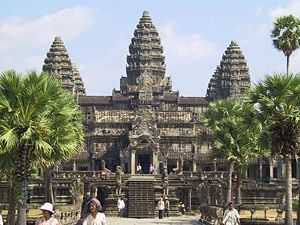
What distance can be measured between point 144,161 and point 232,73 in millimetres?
29816

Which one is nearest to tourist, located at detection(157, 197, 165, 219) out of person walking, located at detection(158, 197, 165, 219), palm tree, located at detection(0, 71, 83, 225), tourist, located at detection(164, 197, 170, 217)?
person walking, located at detection(158, 197, 165, 219)

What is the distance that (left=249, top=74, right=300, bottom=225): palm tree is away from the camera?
95.5ft

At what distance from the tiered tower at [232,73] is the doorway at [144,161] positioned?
86.7 feet

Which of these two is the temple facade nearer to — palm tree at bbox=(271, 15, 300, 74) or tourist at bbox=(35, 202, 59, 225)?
palm tree at bbox=(271, 15, 300, 74)

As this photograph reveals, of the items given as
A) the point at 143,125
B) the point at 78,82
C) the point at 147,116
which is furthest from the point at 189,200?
the point at 78,82

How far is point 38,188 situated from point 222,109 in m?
16.0

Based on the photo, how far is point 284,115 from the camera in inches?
1149

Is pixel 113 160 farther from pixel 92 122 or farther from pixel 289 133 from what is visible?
pixel 289 133

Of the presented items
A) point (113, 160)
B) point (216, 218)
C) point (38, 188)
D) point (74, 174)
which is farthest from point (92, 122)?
point (216, 218)

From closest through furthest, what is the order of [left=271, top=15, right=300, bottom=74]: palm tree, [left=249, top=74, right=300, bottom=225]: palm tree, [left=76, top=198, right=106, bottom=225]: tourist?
[left=76, top=198, right=106, bottom=225]: tourist, [left=249, top=74, right=300, bottom=225]: palm tree, [left=271, top=15, right=300, bottom=74]: palm tree

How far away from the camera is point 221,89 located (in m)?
110

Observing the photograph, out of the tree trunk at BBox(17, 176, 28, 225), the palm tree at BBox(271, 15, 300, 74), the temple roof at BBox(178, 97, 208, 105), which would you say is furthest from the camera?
the temple roof at BBox(178, 97, 208, 105)

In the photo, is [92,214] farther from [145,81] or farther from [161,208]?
[145,81]

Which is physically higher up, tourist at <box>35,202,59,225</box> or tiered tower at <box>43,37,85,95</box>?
tiered tower at <box>43,37,85,95</box>
